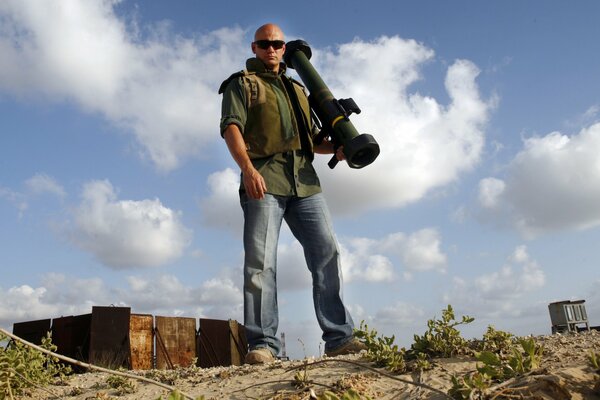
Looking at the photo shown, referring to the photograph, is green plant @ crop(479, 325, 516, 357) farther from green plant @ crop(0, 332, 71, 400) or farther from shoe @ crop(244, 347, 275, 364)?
green plant @ crop(0, 332, 71, 400)

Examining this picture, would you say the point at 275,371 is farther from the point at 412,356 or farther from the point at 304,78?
the point at 304,78

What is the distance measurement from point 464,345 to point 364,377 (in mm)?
729

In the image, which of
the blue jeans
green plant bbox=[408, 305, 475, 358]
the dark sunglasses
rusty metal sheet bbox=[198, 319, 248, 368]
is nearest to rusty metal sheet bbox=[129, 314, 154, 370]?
rusty metal sheet bbox=[198, 319, 248, 368]

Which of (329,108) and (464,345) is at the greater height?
(329,108)

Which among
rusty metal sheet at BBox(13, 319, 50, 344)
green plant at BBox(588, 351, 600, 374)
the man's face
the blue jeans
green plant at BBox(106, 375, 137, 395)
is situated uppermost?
the man's face

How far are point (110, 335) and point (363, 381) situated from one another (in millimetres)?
7843

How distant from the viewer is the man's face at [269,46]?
15.2ft

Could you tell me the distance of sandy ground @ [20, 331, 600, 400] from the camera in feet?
7.65

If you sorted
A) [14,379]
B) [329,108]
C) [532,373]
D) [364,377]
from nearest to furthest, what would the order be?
[532,373] < [364,377] < [14,379] < [329,108]

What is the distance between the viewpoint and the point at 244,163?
407cm

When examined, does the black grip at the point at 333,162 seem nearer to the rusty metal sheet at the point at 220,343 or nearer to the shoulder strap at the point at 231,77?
the shoulder strap at the point at 231,77

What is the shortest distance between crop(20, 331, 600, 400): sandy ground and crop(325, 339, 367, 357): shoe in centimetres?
40

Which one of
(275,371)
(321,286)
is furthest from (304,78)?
(275,371)

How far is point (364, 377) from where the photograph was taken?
2.84m
